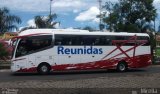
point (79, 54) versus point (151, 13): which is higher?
point (151, 13)

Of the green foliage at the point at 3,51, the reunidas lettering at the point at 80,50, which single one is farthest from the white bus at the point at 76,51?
the green foliage at the point at 3,51

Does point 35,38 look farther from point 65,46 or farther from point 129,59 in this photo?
point 129,59

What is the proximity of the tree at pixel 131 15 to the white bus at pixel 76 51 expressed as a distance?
32.1 ft

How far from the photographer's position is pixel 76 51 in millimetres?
30453

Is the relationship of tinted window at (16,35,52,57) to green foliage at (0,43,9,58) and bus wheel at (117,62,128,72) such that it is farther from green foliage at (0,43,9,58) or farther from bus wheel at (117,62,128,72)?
green foliage at (0,43,9,58)

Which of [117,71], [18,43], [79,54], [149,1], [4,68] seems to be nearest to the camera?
[18,43]

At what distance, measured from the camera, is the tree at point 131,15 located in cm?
4319

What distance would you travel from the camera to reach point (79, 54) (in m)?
30.7

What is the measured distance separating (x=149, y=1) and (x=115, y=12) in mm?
3326

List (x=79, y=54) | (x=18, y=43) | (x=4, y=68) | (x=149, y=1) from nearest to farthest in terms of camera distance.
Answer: (x=18, y=43) → (x=79, y=54) → (x=4, y=68) → (x=149, y=1)

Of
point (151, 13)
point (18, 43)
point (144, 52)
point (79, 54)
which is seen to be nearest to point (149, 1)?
point (151, 13)

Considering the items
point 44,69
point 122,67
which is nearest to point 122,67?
point 122,67

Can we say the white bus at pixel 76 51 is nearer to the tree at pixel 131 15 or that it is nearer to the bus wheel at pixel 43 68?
the bus wheel at pixel 43 68

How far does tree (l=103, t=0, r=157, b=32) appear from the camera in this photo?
43.2m
